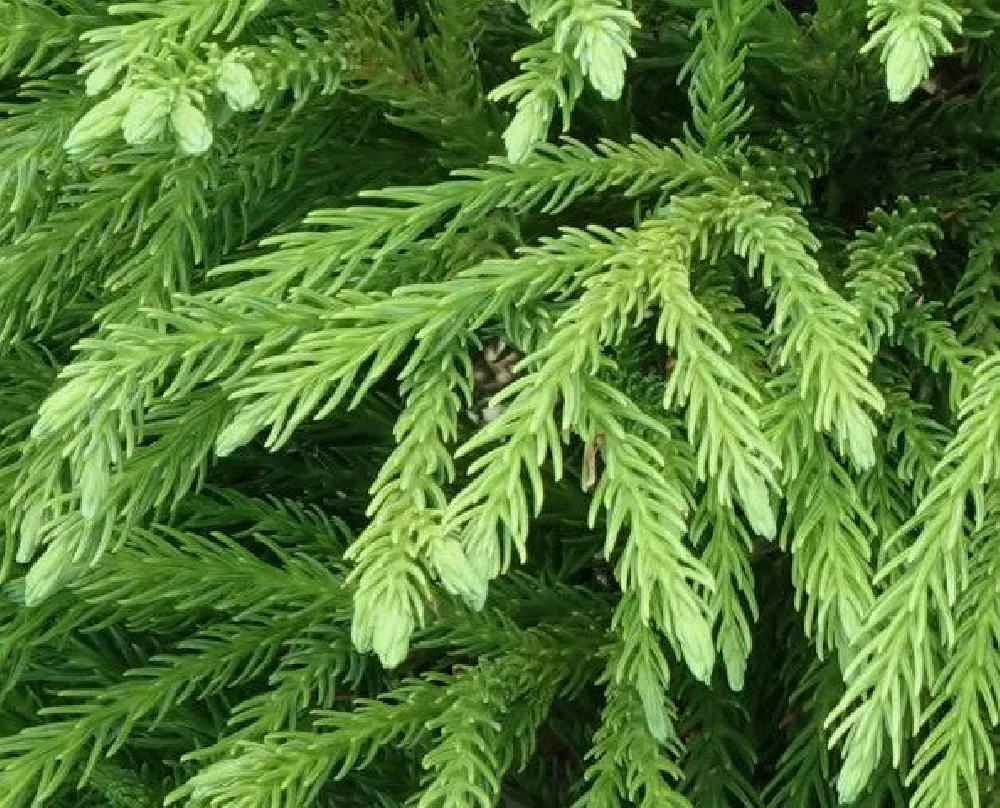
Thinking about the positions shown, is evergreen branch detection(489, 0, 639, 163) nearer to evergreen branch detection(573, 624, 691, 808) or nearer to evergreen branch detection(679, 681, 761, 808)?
evergreen branch detection(573, 624, 691, 808)

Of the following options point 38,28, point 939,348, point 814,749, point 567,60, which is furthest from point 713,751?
point 38,28

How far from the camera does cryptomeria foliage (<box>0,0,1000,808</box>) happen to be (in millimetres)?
1142

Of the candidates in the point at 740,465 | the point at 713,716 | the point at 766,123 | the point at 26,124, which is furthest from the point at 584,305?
the point at 26,124

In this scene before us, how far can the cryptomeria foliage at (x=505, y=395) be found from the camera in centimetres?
114

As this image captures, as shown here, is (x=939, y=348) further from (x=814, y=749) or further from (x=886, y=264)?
(x=814, y=749)

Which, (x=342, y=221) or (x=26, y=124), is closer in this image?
(x=342, y=221)

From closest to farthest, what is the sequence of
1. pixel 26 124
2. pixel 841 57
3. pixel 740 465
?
pixel 740 465 → pixel 841 57 → pixel 26 124

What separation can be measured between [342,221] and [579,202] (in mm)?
355

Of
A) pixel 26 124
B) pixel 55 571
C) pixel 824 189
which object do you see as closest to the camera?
pixel 55 571

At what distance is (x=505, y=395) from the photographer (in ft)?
3.75

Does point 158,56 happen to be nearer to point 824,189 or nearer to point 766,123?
point 766,123

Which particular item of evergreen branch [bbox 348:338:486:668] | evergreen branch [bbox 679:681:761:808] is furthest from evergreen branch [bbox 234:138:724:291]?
evergreen branch [bbox 679:681:761:808]

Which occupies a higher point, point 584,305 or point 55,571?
point 584,305

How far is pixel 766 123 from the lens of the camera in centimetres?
151
